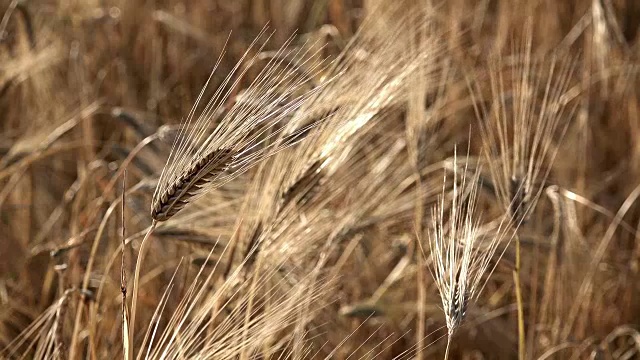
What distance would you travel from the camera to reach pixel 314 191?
54.7 inches

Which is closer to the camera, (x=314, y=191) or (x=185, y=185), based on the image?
(x=185, y=185)

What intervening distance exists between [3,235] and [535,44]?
1.68 m

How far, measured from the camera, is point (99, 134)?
107 inches

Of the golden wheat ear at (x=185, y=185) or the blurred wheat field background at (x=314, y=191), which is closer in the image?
the golden wheat ear at (x=185, y=185)

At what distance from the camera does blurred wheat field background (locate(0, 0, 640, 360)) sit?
3.88ft

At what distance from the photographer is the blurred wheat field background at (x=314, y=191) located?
118 cm

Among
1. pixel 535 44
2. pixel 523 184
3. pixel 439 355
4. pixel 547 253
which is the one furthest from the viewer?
pixel 535 44

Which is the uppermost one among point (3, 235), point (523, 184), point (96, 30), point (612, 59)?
point (96, 30)

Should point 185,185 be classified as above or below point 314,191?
above

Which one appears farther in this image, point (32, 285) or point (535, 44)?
point (535, 44)

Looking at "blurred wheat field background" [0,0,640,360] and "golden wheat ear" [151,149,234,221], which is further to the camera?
"blurred wheat field background" [0,0,640,360]

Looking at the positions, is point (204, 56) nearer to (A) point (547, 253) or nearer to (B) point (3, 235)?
(B) point (3, 235)

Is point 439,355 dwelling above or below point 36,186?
below

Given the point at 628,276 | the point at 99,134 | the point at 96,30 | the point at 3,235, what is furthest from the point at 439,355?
the point at 96,30
